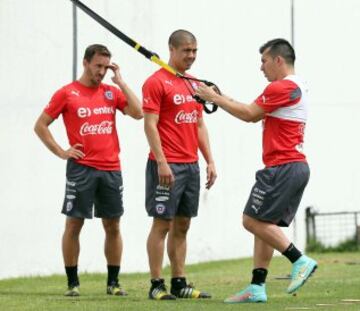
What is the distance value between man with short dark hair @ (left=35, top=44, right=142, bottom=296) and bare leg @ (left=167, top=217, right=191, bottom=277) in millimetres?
616

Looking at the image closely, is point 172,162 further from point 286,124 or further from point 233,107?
point 286,124

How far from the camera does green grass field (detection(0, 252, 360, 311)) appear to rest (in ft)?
33.7

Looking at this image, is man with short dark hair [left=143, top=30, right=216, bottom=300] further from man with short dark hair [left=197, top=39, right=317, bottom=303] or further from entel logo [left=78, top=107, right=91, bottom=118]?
entel logo [left=78, top=107, right=91, bottom=118]

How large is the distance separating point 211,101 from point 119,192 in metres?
1.79

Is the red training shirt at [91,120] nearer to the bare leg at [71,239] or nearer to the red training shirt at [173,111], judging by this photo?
the bare leg at [71,239]

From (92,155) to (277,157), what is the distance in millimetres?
1857

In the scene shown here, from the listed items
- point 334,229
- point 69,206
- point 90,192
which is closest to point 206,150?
point 90,192

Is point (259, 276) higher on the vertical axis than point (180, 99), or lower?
lower

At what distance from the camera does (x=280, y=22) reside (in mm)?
17328

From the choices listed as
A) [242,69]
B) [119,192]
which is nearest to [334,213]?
[242,69]

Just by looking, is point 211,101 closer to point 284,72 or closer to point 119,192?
point 284,72

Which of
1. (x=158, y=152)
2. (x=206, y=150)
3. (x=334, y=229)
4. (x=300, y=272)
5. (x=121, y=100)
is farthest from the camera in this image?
(x=334, y=229)

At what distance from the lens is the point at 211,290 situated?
12102mm

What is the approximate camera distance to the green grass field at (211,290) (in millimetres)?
10281
